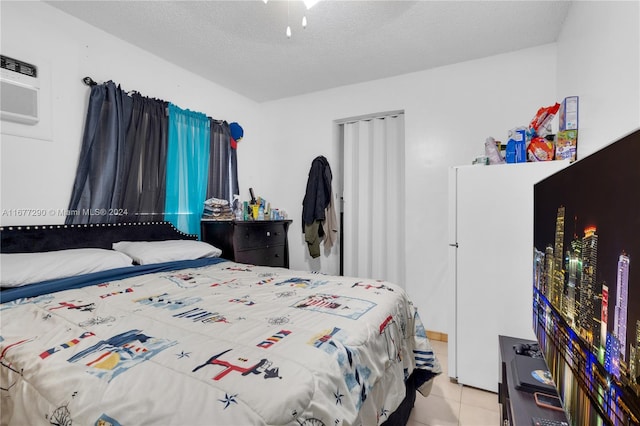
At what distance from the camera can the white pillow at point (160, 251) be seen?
218cm

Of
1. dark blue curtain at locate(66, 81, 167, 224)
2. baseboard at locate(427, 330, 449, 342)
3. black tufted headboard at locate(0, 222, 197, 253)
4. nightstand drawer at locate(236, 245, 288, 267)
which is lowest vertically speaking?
baseboard at locate(427, 330, 449, 342)

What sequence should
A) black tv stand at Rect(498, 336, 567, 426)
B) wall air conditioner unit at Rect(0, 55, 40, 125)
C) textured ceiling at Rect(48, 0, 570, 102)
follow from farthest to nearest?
textured ceiling at Rect(48, 0, 570, 102) → wall air conditioner unit at Rect(0, 55, 40, 125) → black tv stand at Rect(498, 336, 567, 426)

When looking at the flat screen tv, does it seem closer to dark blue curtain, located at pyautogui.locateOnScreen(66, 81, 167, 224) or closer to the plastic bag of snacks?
the plastic bag of snacks

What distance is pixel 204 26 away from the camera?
91.1 inches

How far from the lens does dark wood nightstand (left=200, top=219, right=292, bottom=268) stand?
115 inches

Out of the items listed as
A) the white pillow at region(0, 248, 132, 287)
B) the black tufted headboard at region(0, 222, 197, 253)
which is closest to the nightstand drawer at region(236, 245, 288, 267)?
the black tufted headboard at region(0, 222, 197, 253)

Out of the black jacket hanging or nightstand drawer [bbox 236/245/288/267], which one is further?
the black jacket hanging

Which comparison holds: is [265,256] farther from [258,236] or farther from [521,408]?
[521,408]

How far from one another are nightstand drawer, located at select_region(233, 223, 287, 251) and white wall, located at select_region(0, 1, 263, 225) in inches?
51.7

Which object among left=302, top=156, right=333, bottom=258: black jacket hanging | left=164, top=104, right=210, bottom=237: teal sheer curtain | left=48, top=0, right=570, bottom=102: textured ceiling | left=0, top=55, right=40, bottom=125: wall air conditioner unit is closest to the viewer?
left=0, top=55, right=40, bottom=125: wall air conditioner unit

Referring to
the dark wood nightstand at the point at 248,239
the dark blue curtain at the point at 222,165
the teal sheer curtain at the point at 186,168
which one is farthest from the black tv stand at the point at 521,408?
the dark blue curtain at the point at 222,165

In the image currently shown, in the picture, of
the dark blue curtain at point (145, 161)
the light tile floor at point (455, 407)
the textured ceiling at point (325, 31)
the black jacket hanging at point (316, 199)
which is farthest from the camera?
the black jacket hanging at point (316, 199)

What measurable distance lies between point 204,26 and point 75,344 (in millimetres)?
2244

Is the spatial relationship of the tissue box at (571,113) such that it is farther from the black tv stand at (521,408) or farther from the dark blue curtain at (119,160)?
the dark blue curtain at (119,160)
